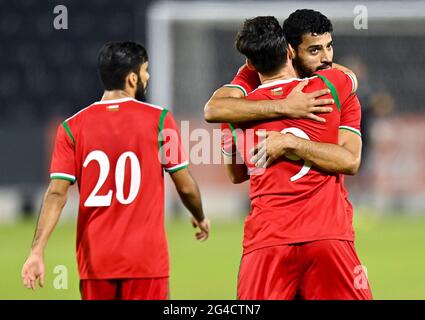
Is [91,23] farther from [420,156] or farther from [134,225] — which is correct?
[134,225]

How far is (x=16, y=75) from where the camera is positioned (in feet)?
53.5

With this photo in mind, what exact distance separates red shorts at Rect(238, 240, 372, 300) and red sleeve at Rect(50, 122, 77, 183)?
1031 mm

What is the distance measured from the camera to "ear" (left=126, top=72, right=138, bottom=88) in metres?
4.79

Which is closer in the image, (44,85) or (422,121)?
(422,121)

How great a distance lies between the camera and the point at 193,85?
Answer: 15.9m

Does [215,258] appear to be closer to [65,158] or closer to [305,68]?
[65,158]

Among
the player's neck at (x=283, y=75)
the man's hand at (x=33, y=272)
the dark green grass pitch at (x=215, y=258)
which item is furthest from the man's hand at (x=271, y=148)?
the dark green grass pitch at (x=215, y=258)

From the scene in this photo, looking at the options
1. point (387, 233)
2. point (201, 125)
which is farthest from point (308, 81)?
point (201, 125)

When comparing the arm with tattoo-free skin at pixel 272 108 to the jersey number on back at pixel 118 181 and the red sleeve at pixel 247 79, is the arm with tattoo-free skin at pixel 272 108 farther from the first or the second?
the jersey number on back at pixel 118 181

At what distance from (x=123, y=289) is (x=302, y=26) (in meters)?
1.52

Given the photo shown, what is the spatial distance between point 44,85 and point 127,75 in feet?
38.7

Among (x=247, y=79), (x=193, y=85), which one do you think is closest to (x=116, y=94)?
(x=247, y=79)

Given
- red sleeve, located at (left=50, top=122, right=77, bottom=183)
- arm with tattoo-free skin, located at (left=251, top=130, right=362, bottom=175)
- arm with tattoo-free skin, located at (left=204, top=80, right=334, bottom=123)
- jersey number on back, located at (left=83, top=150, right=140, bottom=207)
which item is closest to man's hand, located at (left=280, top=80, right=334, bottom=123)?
arm with tattoo-free skin, located at (left=204, top=80, right=334, bottom=123)

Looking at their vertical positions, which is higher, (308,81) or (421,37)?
(421,37)
